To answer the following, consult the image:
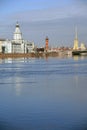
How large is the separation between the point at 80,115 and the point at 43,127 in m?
0.94

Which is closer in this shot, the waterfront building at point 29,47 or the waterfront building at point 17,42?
the waterfront building at point 17,42

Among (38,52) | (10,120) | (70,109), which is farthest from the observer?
(38,52)

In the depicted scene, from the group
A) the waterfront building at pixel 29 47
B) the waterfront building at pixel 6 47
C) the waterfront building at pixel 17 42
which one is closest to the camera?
the waterfront building at pixel 6 47

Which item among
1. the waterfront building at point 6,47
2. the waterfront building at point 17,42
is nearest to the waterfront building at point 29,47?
the waterfront building at point 17,42

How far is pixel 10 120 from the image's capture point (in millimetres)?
5559

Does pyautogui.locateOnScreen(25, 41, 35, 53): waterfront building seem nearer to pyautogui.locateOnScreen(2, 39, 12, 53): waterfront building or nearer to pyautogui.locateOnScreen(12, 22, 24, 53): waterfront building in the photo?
pyautogui.locateOnScreen(12, 22, 24, 53): waterfront building

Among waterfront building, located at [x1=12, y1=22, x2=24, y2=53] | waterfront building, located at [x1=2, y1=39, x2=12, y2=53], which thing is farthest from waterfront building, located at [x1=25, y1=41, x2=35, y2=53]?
waterfront building, located at [x1=2, y1=39, x2=12, y2=53]

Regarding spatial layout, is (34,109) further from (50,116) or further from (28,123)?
(28,123)

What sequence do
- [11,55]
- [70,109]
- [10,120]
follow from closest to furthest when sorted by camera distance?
[10,120] → [70,109] → [11,55]

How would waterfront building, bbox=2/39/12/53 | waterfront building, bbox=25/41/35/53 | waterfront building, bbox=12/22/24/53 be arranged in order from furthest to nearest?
waterfront building, bbox=25/41/35/53 → waterfront building, bbox=12/22/24/53 → waterfront building, bbox=2/39/12/53

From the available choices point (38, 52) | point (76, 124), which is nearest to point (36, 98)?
point (76, 124)

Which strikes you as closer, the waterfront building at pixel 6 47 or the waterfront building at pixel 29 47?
the waterfront building at pixel 6 47

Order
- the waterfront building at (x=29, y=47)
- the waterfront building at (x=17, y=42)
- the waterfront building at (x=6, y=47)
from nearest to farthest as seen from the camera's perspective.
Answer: the waterfront building at (x=6, y=47)
the waterfront building at (x=17, y=42)
the waterfront building at (x=29, y=47)

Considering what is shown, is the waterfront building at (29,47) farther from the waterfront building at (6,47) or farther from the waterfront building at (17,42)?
the waterfront building at (6,47)
